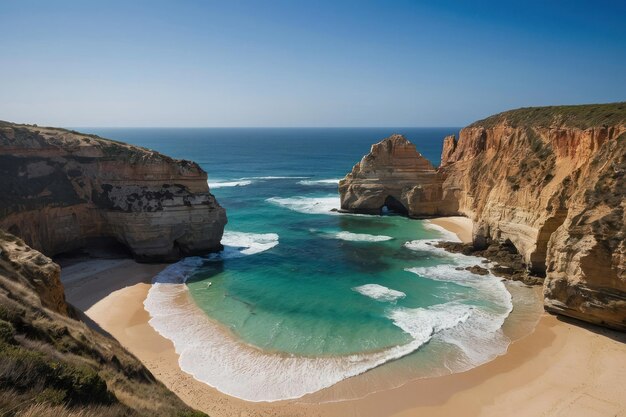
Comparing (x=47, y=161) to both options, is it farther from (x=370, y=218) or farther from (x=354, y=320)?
(x=370, y=218)

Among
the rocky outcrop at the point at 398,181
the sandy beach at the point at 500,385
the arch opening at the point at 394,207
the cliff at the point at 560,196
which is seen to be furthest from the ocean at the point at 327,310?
the arch opening at the point at 394,207

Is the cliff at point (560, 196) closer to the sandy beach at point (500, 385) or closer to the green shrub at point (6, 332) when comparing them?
the sandy beach at point (500, 385)

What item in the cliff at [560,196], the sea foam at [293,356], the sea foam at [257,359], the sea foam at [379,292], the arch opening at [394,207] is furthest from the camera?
the arch opening at [394,207]

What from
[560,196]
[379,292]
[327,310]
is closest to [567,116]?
[560,196]

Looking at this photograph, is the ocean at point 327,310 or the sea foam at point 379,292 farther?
the sea foam at point 379,292

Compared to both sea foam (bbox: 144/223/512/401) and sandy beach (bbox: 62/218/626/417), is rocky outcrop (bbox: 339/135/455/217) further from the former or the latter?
sandy beach (bbox: 62/218/626/417)

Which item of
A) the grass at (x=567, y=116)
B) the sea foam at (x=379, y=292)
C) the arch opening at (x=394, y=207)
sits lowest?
the sea foam at (x=379, y=292)

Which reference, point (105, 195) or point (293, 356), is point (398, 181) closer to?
point (105, 195)

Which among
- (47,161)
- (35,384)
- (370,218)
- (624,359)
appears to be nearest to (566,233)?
(624,359)
